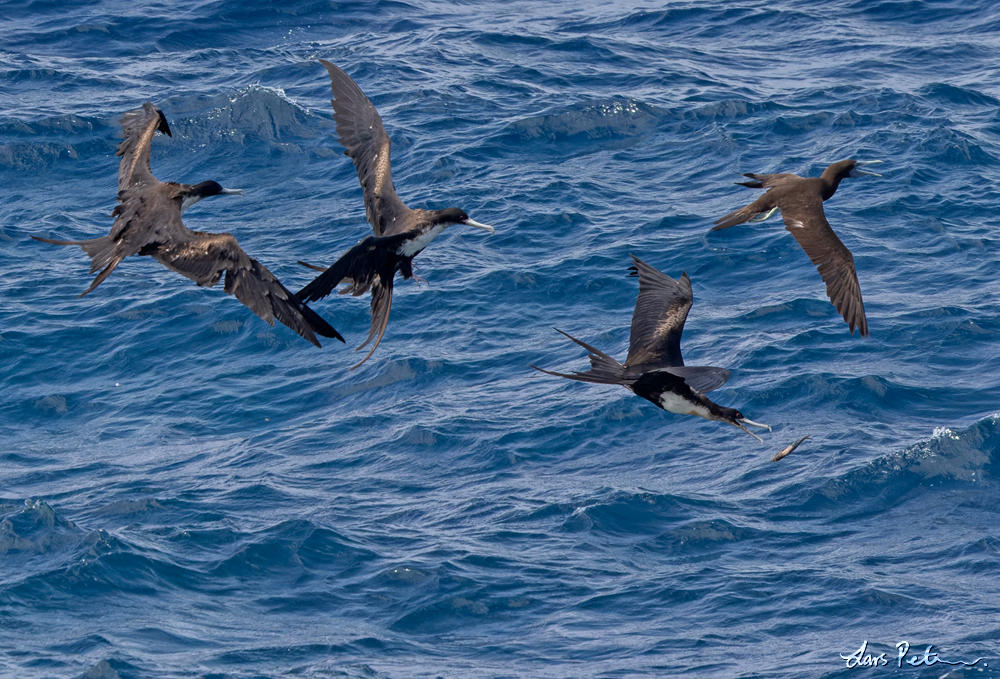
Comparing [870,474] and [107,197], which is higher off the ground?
[107,197]

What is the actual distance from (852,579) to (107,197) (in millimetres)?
14247

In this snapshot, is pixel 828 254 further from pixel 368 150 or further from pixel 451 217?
pixel 368 150

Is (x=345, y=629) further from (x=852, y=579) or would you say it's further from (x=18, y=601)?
(x=852, y=579)

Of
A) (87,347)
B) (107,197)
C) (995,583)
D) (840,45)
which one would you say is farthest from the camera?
(840,45)

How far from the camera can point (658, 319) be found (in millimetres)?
13516

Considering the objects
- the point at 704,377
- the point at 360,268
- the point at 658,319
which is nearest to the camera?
the point at 704,377

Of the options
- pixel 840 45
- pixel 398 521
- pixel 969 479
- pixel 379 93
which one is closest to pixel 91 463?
pixel 398 521

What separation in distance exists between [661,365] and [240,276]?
369 centimetres

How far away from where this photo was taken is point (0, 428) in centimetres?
2134

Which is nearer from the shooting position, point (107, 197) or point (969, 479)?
point (969, 479)

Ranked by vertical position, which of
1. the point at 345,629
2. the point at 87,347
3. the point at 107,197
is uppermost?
the point at 107,197
